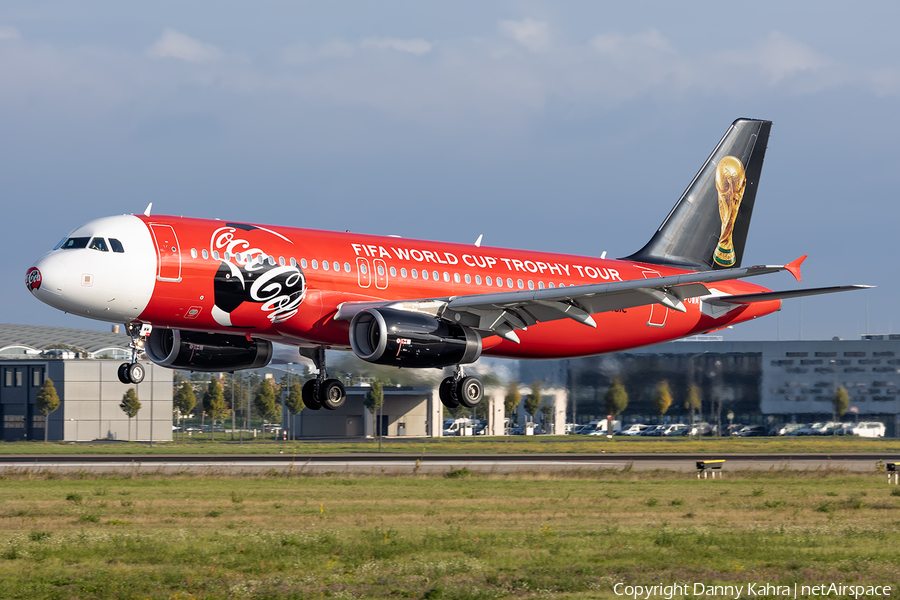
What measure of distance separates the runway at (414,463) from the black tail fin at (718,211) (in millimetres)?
11197

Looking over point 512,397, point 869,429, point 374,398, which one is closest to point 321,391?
point 512,397

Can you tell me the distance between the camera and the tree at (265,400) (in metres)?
108

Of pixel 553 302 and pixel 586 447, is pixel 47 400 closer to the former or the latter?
pixel 586 447

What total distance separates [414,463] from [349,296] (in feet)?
79.2

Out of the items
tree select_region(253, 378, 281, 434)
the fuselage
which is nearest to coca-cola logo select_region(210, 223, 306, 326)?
the fuselage

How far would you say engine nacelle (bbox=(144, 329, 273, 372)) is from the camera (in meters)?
35.9

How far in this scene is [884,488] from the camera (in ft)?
138

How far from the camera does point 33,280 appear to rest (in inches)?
1149

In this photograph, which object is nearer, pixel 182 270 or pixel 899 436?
pixel 182 270

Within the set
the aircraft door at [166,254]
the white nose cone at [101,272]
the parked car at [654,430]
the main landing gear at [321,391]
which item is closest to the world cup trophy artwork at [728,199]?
the main landing gear at [321,391]

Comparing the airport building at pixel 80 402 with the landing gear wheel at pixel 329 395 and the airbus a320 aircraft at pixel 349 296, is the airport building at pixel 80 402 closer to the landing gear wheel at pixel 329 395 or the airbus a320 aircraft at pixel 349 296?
the landing gear wheel at pixel 329 395

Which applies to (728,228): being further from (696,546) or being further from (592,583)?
Result: (592,583)

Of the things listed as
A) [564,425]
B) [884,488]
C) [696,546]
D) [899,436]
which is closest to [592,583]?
[696,546]

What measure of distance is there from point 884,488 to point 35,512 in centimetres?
3201
